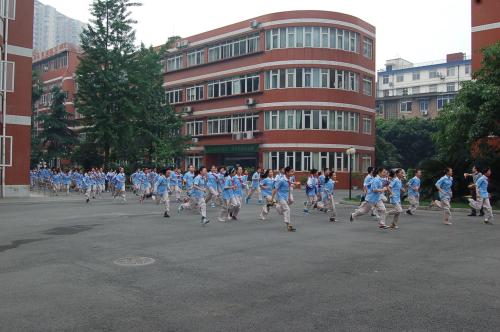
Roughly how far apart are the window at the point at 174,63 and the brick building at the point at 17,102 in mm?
26841

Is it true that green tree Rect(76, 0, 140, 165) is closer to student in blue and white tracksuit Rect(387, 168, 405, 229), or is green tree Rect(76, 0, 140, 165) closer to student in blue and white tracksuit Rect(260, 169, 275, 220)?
student in blue and white tracksuit Rect(260, 169, 275, 220)

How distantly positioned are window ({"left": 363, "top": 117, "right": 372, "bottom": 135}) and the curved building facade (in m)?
0.10

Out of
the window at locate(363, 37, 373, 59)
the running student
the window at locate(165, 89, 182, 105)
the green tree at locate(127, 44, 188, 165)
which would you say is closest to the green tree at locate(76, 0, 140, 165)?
the green tree at locate(127, 44, 188, 165)

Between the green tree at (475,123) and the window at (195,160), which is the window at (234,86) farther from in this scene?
the green tree at (475,123)

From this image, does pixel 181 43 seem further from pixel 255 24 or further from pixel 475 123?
pixel 475 123

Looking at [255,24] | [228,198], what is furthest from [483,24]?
[228,198]

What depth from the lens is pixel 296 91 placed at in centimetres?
4409

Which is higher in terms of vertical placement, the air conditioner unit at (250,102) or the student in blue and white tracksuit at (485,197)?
the air conditioner unit at (250,102)

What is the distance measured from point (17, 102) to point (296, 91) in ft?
77.7

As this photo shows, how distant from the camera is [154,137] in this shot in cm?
4353

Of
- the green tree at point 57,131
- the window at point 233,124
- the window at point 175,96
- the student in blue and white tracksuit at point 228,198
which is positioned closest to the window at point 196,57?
the window at point 175,96

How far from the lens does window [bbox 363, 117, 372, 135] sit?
1870 inches

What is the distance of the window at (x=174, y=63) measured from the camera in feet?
185

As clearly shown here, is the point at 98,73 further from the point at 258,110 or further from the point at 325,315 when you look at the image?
the point at 325,315
